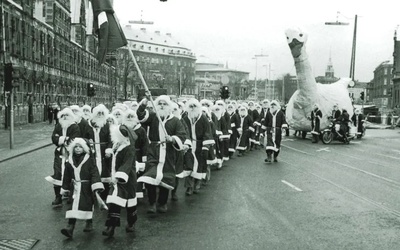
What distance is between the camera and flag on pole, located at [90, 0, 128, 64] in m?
8.49

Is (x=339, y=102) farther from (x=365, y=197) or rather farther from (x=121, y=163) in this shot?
(x=121, y=163)

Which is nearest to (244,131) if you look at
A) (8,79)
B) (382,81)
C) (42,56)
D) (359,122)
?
(8,79)

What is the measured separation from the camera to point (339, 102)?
28.2m

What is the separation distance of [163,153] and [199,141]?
2.27 metres

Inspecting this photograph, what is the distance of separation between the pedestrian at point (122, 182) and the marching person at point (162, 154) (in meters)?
1.10

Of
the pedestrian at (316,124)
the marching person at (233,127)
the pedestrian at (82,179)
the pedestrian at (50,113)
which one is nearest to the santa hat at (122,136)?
the pedestrian at (82,179)

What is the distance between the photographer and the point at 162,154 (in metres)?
9.09

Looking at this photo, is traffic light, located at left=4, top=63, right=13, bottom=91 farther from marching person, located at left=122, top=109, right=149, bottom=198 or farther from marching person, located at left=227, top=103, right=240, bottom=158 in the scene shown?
marching person, located at left=122, top=109, right=149, bottom=198

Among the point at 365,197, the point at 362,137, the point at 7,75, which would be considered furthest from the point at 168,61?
the point at 365,197

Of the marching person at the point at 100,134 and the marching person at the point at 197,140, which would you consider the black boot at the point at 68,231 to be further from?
the marching person at the point at 197,140

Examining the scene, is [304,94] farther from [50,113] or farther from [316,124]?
[50,113]

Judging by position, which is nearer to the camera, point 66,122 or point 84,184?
point 84,184

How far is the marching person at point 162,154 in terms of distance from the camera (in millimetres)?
8883

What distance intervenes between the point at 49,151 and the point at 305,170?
10672mm
